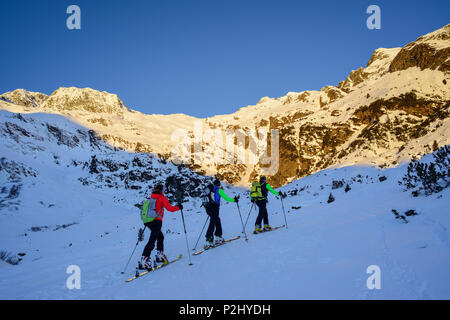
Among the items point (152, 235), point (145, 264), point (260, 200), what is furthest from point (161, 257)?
point (260, 200)

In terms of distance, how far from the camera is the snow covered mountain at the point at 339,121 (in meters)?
29.8

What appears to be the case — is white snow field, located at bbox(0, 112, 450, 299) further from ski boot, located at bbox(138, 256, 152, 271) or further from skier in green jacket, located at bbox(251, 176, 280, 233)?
skier in green jacket, located at bbox(251, 176, 280, 233)

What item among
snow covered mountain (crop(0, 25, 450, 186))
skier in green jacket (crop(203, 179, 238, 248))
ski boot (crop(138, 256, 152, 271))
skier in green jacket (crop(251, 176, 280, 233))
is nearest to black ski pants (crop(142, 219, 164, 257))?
ski boot (crop(138, 256, 152, 271))

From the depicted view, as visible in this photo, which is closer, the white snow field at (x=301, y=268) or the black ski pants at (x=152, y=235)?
the white snow field at (x=301, y=268)

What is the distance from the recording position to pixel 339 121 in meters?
43.2

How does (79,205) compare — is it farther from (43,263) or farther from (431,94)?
(431,94)

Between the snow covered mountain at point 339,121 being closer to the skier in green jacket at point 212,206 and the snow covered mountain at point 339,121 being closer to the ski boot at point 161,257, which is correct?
the skier in green jacket at point 212,206

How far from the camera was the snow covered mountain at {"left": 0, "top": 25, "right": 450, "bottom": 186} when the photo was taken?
29.8m

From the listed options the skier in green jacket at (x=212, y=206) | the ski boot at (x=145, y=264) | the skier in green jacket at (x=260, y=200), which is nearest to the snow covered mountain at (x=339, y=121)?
the skier in green jacket at (x=260, y=200)

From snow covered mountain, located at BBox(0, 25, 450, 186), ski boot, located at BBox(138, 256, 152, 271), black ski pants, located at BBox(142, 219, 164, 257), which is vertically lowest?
Result: ski boot, located at BBox(138, 256, 152, 271)

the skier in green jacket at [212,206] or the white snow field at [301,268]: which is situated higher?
the skier in green jacket at [212,206]

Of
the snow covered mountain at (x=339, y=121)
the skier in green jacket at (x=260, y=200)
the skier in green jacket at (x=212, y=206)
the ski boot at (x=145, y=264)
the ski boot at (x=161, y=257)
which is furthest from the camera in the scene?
the snow covered mountain at (x=339, y=121)

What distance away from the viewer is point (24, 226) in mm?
20125

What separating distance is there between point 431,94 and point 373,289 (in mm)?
40732
